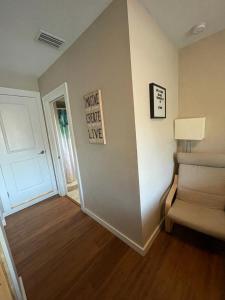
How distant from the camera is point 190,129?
1.72 meters

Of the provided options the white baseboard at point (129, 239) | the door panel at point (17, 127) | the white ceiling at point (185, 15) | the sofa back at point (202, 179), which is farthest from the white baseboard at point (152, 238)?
the door panel at point (17, 127)

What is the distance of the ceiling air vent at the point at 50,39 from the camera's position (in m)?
1.47

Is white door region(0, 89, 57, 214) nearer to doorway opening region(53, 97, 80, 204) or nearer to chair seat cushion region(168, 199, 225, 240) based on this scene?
doorway opening region(53, 97, 80, 204)

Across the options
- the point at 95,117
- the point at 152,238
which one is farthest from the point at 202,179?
the point at 95,117

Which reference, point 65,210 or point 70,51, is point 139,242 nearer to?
point 65,210

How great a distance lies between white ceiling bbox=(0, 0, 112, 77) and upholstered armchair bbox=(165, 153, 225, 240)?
194 cm

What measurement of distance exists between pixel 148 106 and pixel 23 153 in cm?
238

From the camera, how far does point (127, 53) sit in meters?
1.14

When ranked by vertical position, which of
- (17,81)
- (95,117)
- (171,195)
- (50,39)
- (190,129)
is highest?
(50,39)

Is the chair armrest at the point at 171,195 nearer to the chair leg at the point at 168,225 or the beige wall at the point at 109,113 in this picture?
the chair leg at the point at 168,225

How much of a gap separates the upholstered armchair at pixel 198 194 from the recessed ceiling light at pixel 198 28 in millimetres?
1450

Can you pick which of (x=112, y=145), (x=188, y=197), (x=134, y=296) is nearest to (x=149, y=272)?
(x=134, y=296)

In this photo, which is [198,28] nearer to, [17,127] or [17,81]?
[17,81]

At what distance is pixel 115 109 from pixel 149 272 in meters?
1.62
